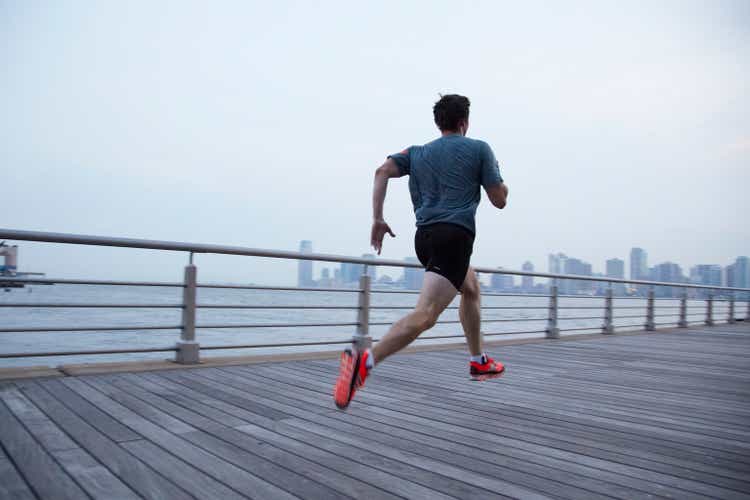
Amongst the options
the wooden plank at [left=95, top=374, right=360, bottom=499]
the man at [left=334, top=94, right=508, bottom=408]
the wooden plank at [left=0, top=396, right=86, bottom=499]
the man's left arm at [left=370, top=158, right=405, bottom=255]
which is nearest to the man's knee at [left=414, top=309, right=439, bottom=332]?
the man at [left=334, top=94, right=508, bottom=408]

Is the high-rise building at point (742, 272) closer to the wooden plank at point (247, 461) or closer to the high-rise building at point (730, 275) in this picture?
the high-rise building at point (730, 275)

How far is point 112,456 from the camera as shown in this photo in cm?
201

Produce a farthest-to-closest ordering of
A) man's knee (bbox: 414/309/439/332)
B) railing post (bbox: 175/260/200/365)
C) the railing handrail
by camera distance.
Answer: railing post (bbox: 175/260/200/365) → the railing handrail → man's knee (bbox: 414/309/439/332)

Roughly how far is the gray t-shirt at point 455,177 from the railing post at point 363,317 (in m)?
2.95

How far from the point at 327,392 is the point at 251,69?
61.6m

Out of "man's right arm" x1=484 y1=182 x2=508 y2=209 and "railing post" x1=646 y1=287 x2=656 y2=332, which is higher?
"man's right arm" x1=484 y1=182 x2=508 y2=209

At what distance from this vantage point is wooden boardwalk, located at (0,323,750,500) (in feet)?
5.99

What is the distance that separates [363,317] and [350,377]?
10.6 feet

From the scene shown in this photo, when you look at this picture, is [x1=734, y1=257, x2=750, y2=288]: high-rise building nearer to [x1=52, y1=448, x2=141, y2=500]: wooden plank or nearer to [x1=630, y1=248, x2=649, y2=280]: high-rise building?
[x1=630, y1=248, x2=649, y2=280]: high-rise building

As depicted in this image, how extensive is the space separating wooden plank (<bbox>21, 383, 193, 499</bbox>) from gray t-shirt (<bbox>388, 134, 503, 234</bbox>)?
63.1 inches

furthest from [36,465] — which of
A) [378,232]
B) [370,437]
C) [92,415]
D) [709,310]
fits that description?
[709,310]

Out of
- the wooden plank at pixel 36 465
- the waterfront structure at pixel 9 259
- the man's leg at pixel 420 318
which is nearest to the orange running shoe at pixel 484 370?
the man's leg at pixel 420 318

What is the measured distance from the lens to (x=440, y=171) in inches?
→ 106

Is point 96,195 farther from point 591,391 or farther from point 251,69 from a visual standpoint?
point 591,391
